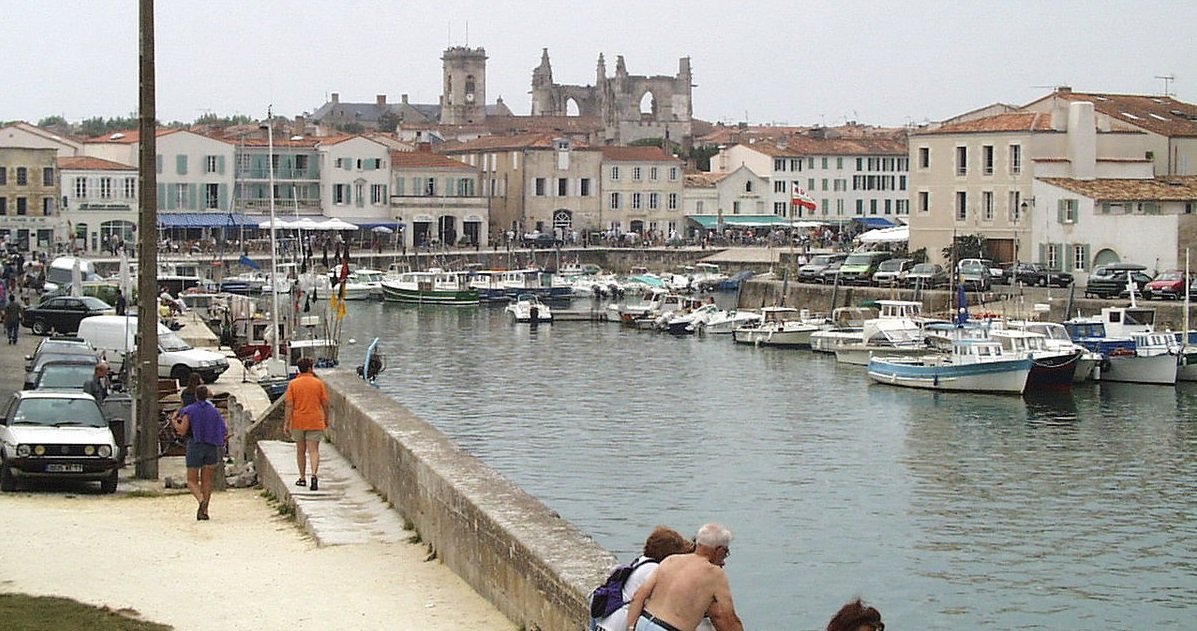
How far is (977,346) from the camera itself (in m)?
48.6

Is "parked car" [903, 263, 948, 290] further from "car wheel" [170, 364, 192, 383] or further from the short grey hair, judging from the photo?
the short grey hair

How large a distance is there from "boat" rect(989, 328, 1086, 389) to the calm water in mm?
858

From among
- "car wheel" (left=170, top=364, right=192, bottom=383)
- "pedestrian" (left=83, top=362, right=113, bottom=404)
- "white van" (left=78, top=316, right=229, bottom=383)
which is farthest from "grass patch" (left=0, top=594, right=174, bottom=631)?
"car wheel" (left=170, top=364, right=192, bottom=383)

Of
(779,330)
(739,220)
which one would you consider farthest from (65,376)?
(739,220)

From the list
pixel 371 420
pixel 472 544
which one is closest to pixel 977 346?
pixel 371 420

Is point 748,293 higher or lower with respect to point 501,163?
lower

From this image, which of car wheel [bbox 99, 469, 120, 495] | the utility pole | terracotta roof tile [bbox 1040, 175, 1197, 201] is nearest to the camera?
car wheel [bbox 99, 469, 120, 495]

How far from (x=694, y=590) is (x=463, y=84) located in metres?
171

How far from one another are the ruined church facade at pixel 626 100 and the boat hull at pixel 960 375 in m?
120

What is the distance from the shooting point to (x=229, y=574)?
13477 millimetres

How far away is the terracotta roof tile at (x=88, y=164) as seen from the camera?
9375cm

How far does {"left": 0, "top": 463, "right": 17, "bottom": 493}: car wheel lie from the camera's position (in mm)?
18953

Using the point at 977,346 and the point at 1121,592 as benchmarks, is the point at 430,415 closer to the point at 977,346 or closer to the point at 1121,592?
the point at 977,346

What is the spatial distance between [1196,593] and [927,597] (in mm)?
3631
